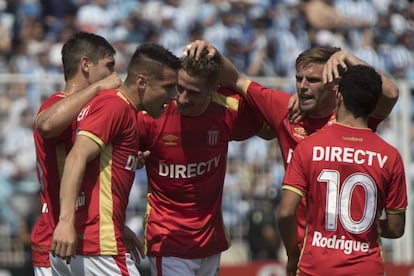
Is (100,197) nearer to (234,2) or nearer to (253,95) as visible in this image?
(253,95)

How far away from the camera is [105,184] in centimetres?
687

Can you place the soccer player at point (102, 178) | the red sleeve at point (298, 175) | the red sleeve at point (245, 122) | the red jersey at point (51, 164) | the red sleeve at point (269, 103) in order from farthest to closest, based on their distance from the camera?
the red sleeve at point (245, 122) → the red sleeve at point (269, 103) → the red jersey at point (51, 164) → the red sleeve at point (298, 175) → the soccer player at point (102, 178)

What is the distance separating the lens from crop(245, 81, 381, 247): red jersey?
7.73 m

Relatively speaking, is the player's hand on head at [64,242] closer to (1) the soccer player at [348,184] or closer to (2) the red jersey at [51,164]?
(2) the red jersey at [51,164]

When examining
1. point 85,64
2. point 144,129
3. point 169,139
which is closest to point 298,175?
point 169,139

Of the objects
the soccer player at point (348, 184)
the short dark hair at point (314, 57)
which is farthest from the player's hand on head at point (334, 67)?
the soccer player at point (348, 184)

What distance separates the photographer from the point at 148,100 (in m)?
7.19

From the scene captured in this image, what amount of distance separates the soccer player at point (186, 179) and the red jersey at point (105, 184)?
0.89 meters

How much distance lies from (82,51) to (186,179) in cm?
127

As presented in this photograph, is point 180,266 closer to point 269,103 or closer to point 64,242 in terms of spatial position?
point 269,103

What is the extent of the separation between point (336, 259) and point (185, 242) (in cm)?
151

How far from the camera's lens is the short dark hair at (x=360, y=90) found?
674 centimetres

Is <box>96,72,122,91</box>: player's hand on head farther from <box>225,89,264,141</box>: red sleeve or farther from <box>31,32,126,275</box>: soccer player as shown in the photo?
<box>225,89,264,141</box>: red sleeve

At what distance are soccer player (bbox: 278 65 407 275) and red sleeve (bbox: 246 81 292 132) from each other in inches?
42.7
